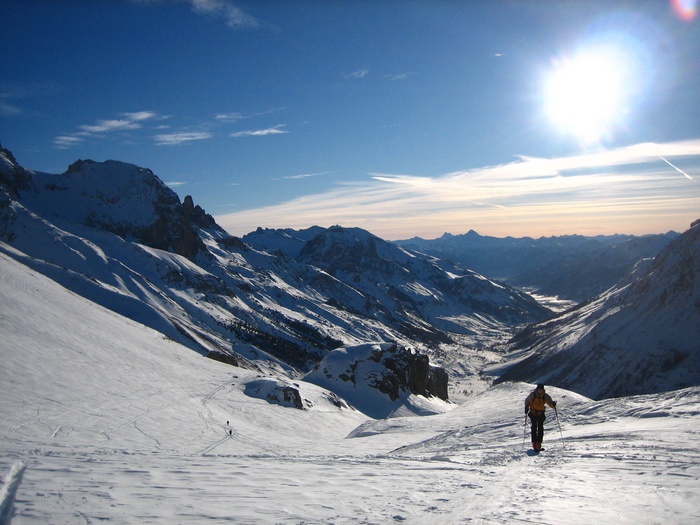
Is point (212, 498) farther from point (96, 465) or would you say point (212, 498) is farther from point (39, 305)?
point (39, 305)

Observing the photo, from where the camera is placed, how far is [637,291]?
148000 mm

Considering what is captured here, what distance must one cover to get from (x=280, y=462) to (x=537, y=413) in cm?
1006

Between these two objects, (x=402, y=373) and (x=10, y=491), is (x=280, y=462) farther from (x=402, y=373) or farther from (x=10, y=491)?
(x=402, y=373)

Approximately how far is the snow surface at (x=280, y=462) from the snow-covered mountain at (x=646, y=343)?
9762 cm

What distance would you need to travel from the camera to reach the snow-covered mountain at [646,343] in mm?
108294

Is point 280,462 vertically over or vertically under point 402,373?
over

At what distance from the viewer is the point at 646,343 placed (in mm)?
119000

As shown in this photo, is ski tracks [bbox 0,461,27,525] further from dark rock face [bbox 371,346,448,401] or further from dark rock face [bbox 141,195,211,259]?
dark rock face [bbox 141,195,211,259]

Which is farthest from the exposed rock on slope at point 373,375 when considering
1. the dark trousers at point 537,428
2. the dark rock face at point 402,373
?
the dark trousers at point 537,428

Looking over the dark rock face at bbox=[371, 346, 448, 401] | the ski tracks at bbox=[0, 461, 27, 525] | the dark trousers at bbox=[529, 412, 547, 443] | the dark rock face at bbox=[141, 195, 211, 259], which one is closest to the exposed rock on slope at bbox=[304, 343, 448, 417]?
the dark rock face at bbox=[371, 346, 448, 401]

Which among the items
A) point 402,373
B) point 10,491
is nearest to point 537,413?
point 10,491

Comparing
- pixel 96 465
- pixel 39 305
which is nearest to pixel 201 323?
pixel 39 305

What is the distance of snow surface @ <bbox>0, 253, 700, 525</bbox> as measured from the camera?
30.8 ft

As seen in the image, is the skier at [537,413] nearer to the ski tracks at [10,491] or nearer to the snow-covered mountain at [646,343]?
the ski tracks at [10,491]
